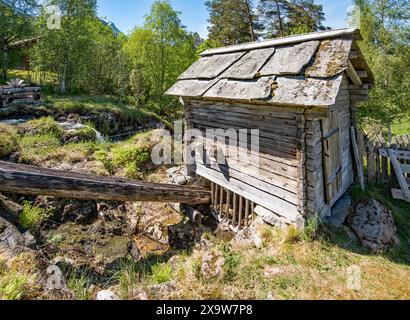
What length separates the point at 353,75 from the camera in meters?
7.16

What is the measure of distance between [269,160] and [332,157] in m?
1.70

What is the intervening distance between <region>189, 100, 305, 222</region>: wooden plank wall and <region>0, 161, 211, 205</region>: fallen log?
73.8 inches

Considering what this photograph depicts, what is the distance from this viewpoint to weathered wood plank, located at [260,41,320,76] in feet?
18.0

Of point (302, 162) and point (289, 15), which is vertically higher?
point (289, 15)

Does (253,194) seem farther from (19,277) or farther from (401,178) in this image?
(19,277)

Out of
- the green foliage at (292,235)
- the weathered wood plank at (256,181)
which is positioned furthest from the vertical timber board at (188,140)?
the green foliage at (292,235)

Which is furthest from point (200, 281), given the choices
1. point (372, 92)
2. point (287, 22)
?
point (287, 22)

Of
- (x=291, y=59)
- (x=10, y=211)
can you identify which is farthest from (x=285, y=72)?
(x=10, y=211)

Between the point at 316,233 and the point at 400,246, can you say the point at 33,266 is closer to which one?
the point at 316,233

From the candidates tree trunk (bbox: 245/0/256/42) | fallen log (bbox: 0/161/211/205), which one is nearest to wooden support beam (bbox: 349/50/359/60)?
fallen log (bbox: 0/161/211/205)

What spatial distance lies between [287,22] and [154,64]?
41.2 feet

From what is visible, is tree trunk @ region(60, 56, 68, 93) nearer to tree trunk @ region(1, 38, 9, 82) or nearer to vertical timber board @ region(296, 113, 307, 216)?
tree trunk @ region(1, 38, 9, 82)

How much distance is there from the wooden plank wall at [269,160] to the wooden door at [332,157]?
832 millimetres

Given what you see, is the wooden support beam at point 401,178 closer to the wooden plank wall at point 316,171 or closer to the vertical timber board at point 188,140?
the wooden plank wall at point 316,171
